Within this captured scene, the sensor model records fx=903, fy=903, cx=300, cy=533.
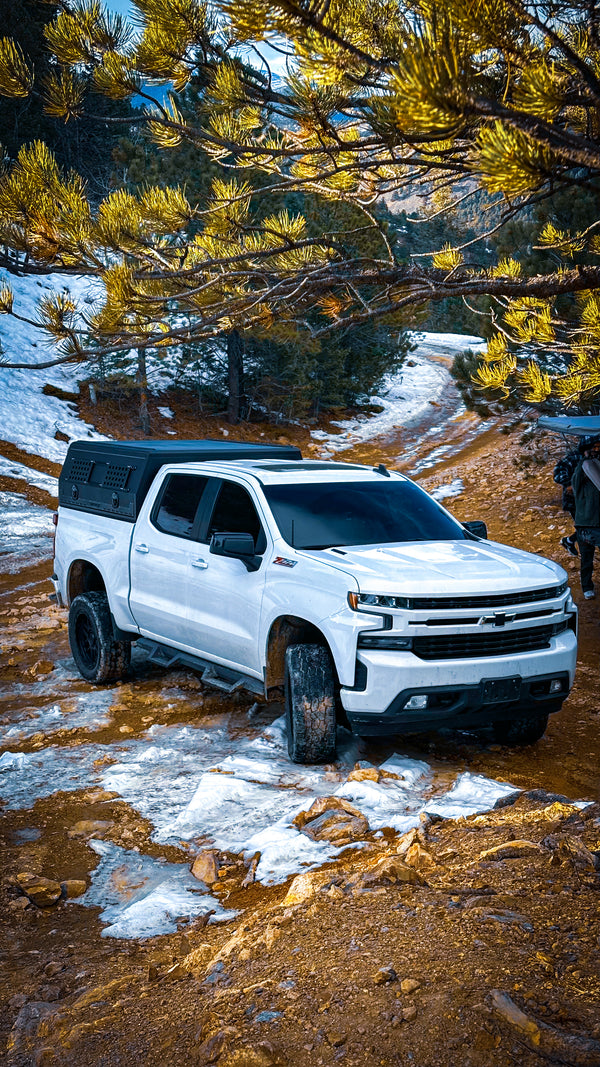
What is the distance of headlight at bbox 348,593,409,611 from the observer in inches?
221

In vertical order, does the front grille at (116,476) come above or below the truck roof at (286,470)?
below

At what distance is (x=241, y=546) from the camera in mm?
6352

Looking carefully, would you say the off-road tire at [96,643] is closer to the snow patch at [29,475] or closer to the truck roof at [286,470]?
the truck roof at [286,470]

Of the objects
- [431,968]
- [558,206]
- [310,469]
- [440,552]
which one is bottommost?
[431,968]

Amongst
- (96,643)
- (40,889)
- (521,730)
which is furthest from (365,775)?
(96,643)

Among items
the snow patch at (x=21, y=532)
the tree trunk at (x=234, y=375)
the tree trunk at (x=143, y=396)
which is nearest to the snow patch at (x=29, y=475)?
the snow patch at (x=21, y=532)

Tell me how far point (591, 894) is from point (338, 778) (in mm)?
2229

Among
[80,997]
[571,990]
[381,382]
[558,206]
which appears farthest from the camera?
[381,382]

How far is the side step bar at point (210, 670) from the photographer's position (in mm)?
6598

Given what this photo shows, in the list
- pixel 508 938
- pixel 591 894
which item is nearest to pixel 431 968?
pixel 508 938

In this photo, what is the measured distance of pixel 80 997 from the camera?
3.39 m

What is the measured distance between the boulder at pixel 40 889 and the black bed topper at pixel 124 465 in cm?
388

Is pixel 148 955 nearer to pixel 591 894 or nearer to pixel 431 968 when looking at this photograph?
pixel 431 968

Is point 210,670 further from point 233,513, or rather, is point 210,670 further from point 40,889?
point 40,889
